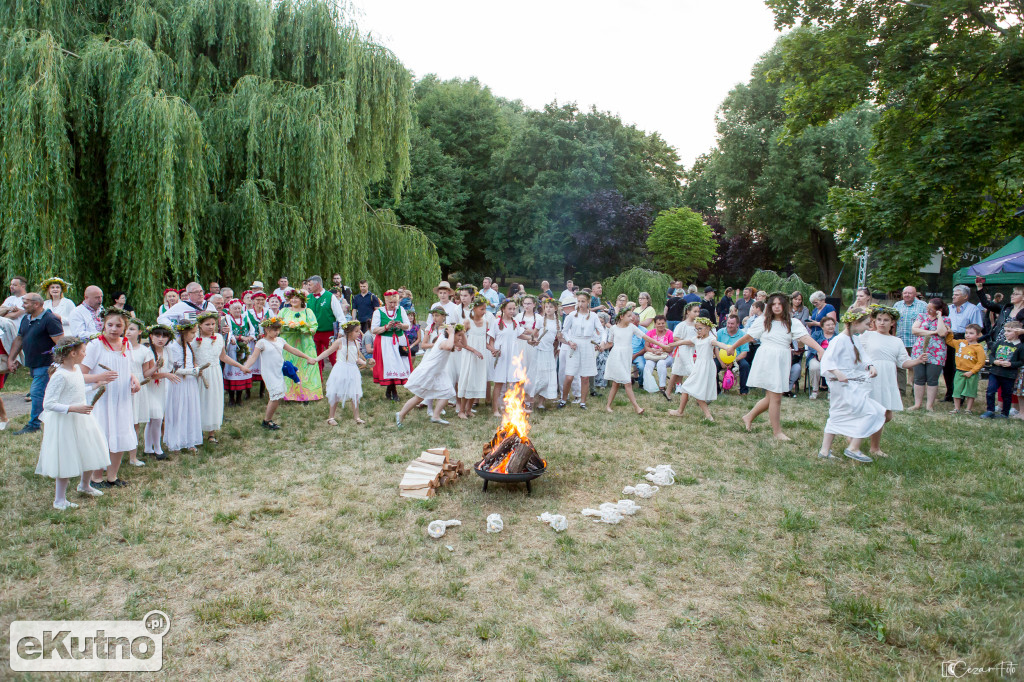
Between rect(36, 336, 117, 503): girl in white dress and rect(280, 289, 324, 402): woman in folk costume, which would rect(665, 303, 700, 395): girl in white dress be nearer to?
rect(280, 289, 324, 402): woman in folk costume

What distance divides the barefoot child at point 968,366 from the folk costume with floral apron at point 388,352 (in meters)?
9.69

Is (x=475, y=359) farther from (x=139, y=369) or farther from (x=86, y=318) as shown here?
(x=86, y=318)

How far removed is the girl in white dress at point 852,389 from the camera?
7.59 meters

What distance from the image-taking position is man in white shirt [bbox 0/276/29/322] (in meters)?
9.64

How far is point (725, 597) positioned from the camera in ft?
15.0

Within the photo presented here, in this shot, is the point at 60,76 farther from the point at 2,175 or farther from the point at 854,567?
the point at 854,567

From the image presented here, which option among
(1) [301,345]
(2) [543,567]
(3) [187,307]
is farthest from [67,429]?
→ (1) [301,345]

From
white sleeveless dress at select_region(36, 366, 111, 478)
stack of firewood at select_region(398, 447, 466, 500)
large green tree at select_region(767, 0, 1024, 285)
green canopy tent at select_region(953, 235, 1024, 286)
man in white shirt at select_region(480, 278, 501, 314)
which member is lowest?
stack of firewood at select_region(398, 447, 466, 500)

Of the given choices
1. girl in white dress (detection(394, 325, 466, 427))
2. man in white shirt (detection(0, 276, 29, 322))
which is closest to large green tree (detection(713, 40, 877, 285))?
girl in white dress (detection(394, 325, 466, 427))

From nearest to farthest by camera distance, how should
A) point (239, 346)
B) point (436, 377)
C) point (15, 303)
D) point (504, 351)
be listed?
point (436, 377) < point (15, 303) < point (504, 351) < point (239, 346)

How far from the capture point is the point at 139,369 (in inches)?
280

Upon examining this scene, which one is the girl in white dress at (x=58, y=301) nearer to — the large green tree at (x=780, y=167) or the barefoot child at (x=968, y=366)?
the barefoot child at (x=968, y=366)

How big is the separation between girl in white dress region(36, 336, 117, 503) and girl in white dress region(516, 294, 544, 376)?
5.98 m

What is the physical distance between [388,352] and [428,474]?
4757mm
